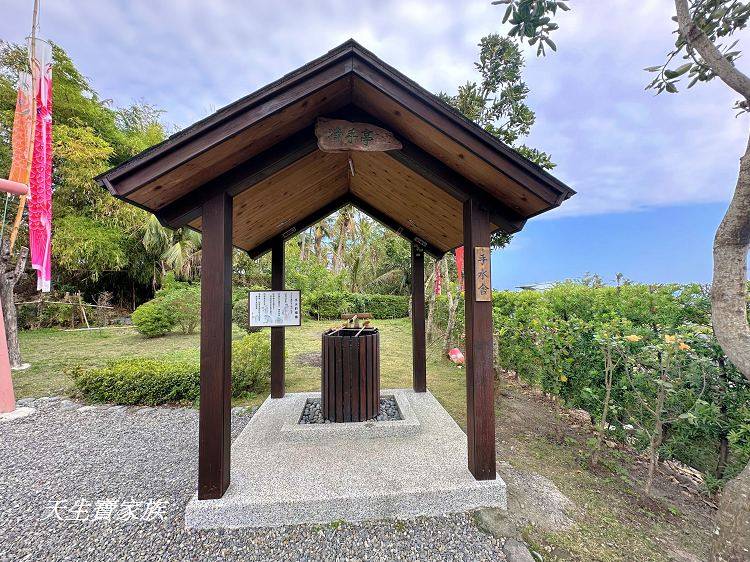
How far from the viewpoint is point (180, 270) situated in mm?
15023

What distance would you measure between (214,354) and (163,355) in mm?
6299

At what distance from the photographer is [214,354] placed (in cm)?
207

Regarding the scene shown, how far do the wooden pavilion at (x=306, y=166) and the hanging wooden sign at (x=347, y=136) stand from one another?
4.9 inches

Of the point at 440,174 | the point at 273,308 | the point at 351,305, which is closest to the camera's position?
the point at 440,174

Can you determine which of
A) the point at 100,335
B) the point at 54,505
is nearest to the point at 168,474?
the point at 54,505

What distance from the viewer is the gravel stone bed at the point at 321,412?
3502 millimetres

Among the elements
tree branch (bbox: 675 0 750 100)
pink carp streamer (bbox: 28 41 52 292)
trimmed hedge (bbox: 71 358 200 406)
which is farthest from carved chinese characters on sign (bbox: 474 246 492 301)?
pink carp streamer (bbox: 28 41 52 292)

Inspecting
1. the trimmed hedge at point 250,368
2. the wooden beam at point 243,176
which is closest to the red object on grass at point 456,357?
the trimmed hedge at point 250,368

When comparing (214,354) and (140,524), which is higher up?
(214,354)

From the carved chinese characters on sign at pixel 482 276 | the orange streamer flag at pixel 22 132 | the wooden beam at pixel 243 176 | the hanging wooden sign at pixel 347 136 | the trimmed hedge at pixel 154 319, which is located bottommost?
the trimmed hedge at pixel 154 319

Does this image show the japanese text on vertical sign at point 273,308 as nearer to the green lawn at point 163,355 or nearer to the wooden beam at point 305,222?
the wooden beam at point 305,222

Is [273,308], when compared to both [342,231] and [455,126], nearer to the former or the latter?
[455,126]

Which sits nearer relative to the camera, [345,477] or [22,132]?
[345,477]

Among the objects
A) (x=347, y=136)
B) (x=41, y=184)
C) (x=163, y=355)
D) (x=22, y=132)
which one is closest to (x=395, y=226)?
(x=347, y=136)
